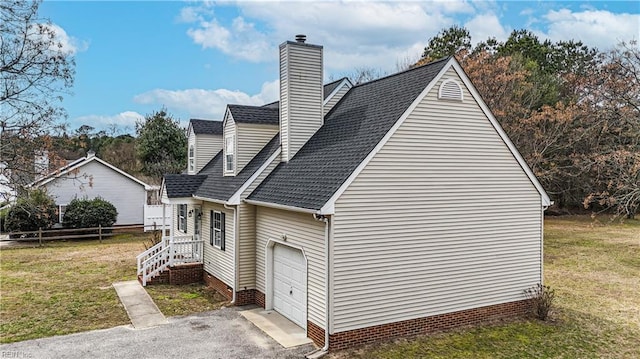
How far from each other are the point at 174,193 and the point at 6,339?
22.9 feet

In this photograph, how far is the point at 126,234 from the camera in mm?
29250

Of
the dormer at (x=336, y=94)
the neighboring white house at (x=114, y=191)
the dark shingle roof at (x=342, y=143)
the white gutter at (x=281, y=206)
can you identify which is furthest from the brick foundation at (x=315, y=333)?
the neighboring white house at (x=114, y=191)

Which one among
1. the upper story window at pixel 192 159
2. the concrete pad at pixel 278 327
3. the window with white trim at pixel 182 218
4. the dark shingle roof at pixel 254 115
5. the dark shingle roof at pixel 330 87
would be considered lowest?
the concrete pad at pixel 278 327

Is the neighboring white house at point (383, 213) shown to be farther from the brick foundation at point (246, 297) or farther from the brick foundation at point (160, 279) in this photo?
the brick foundation at point (160, 279)

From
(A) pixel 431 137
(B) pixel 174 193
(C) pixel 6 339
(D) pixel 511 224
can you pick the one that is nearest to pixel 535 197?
(D) pixel 511 224

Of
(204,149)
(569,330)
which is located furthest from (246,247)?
(569,330)

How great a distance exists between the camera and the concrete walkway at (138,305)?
12.0m

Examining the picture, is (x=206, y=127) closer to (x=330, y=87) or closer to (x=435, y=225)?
(x=330, y=87)

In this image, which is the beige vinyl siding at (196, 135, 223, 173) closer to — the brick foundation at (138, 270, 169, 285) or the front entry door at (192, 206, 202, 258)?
the front entry door at (192, 206, 202, 258)

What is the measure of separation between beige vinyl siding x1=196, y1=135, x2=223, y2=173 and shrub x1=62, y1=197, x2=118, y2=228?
1120 cm

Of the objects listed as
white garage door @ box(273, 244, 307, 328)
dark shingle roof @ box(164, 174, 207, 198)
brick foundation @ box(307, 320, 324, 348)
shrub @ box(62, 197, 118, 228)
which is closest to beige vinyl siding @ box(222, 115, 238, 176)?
dark shingle roof @ box(164, 174, 207, 198)

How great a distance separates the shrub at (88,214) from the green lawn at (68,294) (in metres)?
4.42

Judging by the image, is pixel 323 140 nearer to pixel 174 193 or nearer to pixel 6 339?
pixel 174 193

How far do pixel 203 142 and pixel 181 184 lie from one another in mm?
3312
